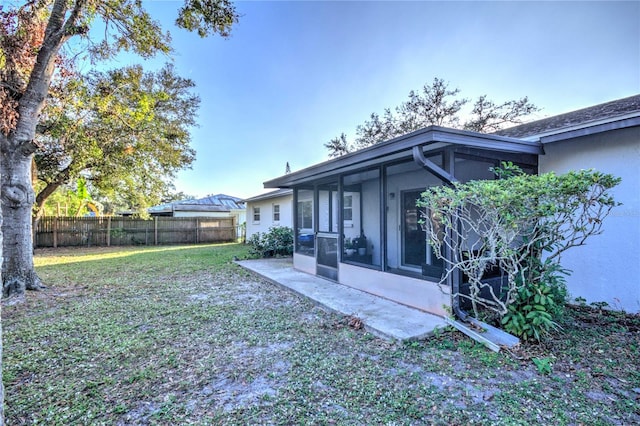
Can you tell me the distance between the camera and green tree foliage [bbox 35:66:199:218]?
8734 mm

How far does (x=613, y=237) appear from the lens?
4691mm

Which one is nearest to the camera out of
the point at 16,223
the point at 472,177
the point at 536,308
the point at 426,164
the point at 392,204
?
the point at 536,308

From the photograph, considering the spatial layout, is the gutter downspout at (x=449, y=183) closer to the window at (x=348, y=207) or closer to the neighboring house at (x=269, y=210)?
the window at (x=348, y=207)

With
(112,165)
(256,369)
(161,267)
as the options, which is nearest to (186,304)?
(256,369)

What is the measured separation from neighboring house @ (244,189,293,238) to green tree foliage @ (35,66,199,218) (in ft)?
13.9

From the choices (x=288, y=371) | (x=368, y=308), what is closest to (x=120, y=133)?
(x=368, y=308)

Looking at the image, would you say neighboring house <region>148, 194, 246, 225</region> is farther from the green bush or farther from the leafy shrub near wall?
the green bush

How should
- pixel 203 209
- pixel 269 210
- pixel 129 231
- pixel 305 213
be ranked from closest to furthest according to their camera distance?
1. pixel 305 213
2. pixel 269 210
3. pixel 129 231
4. pixel 203 209

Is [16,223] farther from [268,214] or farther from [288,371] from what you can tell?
[268,214]

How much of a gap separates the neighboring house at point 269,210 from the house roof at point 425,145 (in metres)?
6.88

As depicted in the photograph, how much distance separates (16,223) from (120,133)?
584 cm

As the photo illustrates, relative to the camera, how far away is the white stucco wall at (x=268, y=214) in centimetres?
1378

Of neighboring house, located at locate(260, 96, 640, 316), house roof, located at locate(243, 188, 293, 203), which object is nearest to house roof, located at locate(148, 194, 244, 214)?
house roof, located at locate(243, 188, 293, 203)

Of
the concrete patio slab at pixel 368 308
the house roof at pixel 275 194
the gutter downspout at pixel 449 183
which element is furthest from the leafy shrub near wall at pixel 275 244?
the gutter downspout at pixel 449 183
